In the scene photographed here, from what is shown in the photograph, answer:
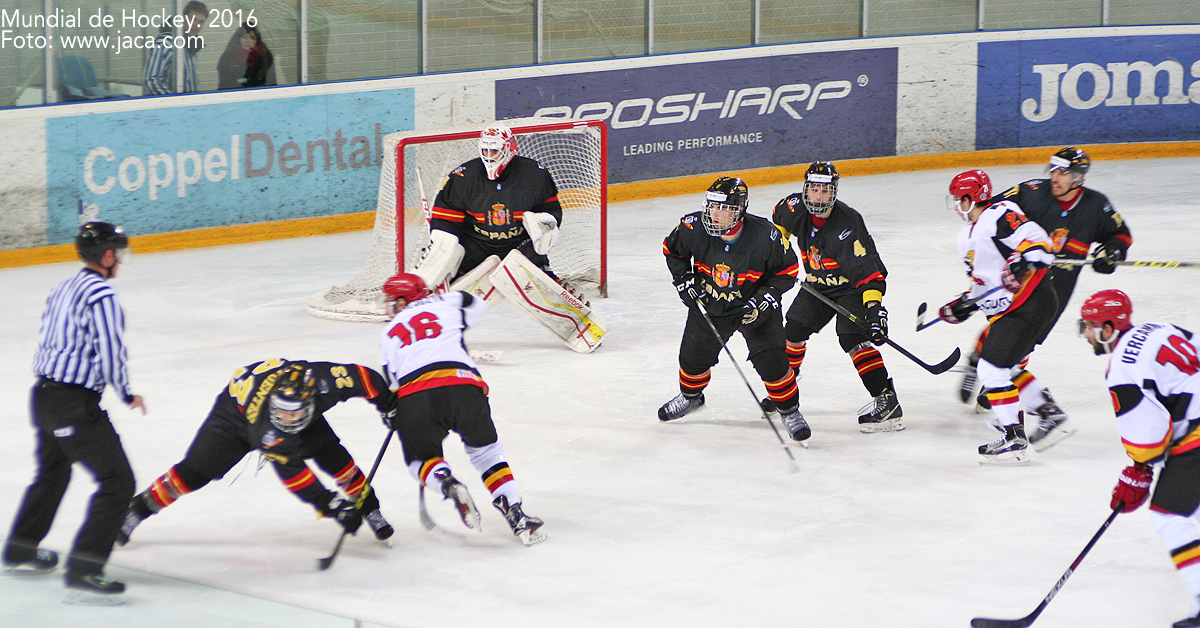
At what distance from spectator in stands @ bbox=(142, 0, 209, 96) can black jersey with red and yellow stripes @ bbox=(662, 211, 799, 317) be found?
5010 millimetres

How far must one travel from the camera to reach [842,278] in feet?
18.2

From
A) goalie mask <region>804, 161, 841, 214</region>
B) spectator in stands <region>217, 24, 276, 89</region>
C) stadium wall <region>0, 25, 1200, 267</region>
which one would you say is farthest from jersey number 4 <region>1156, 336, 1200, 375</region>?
spectator in stands <region>217, 24, 276, 89</region>

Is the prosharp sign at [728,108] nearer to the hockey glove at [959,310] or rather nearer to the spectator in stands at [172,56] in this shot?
the spectator in stands at [172,56]

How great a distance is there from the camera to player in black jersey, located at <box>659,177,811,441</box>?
5.32 m

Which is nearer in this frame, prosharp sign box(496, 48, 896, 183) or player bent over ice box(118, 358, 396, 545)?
player bent over ice box(118, 358, 396, 545)

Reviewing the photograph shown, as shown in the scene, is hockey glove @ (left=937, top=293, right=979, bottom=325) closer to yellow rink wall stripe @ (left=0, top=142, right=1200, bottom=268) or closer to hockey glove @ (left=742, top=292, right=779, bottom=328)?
hockey glove @ (left=742, top=292, right=779, bottom=328)

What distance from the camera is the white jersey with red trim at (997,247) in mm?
5148

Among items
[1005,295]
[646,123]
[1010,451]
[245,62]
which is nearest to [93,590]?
[1010,451]

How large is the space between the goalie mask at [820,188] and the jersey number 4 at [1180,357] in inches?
76.9

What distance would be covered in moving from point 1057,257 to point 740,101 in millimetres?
5945

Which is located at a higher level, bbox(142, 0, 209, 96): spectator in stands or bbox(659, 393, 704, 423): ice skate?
bbox(142, 0, 209, 96): spectator in stands

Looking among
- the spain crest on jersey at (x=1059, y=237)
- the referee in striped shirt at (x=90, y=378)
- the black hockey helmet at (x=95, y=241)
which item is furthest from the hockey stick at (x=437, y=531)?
the spain crest on jersey at (x=1059, y=237)

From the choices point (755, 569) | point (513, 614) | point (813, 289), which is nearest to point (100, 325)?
point (513, 614)

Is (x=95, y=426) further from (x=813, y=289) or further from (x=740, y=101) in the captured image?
(x=740, y=101)
